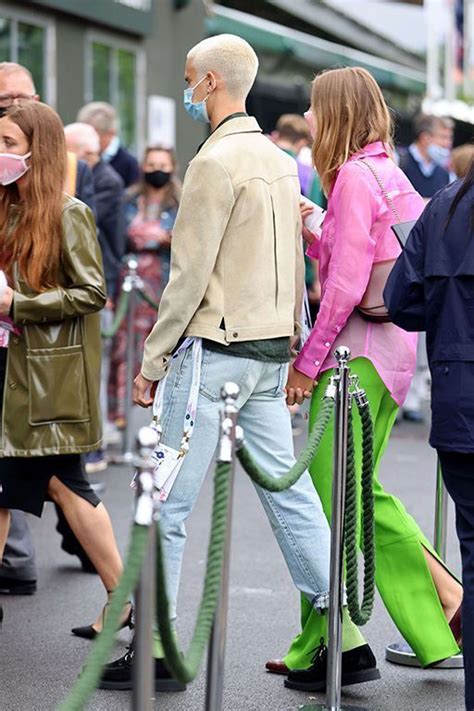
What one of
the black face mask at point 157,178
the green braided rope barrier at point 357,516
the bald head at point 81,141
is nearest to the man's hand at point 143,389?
the green braided rope barrier at point 357,516

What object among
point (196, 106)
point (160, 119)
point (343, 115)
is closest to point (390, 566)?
point (343, 115)

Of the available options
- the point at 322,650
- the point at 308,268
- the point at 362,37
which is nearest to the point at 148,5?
the point at 308,268

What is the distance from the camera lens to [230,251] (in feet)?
15.1

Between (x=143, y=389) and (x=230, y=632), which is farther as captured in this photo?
(x=230, y=632)

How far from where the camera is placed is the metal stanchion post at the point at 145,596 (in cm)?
297

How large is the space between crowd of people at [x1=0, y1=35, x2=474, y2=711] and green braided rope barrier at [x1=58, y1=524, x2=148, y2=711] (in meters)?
1.34

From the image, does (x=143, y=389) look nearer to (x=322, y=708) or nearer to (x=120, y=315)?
(x=322, y=708)

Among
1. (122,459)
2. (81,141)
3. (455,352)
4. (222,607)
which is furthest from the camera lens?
→ (122,459)

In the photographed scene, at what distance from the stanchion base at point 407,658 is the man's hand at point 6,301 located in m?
1.92

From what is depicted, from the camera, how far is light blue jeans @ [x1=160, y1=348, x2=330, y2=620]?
4633 mm

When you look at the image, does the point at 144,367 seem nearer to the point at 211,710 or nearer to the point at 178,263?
the point at 178,263

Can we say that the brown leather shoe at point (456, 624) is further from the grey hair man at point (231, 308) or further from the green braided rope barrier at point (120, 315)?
the green braided rope barrier at point (120, 315)

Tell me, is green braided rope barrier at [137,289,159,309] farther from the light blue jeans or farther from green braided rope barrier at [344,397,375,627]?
green braided rope barrier at [344,397,375,627]

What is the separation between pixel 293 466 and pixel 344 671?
102cm
